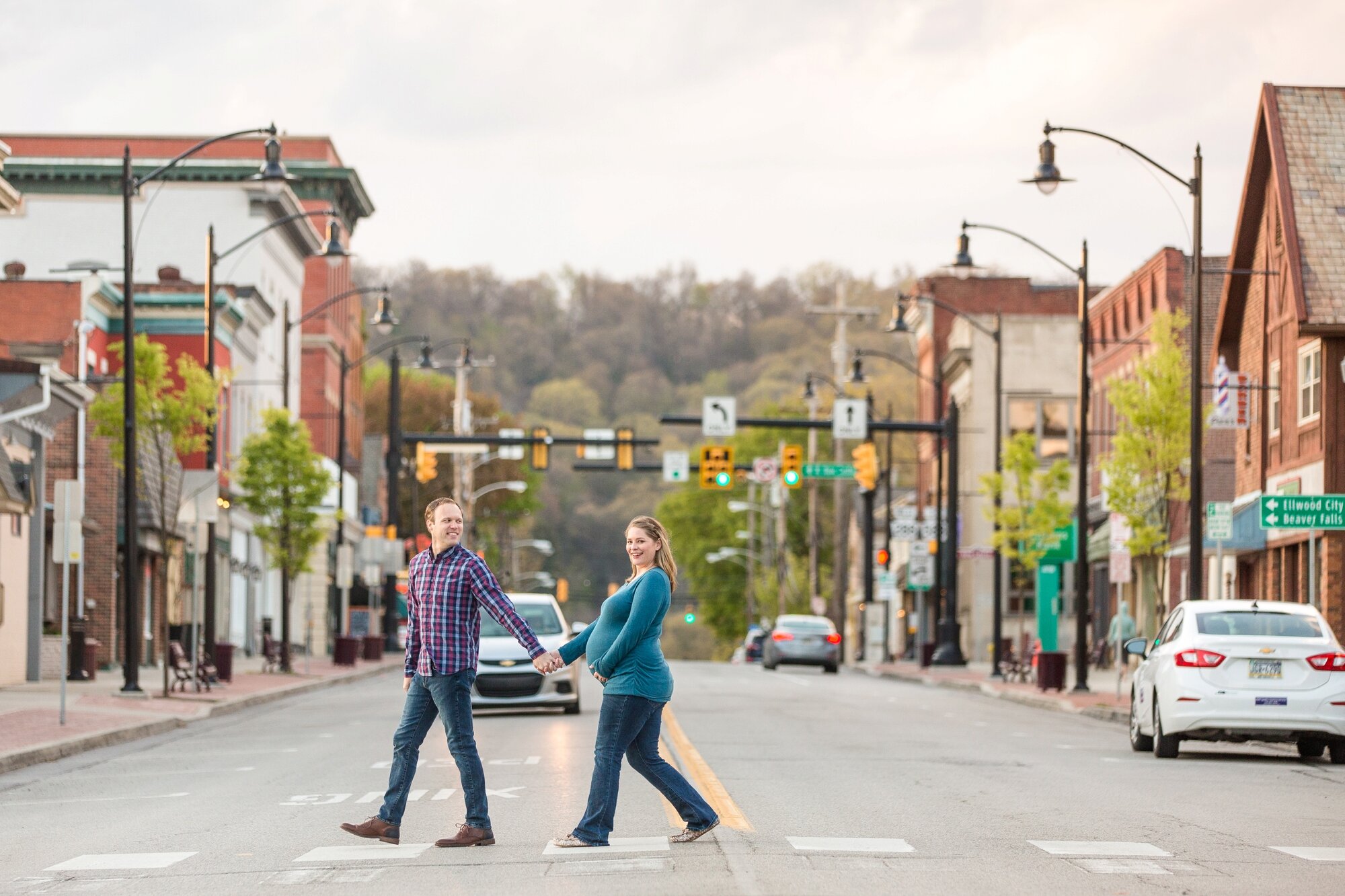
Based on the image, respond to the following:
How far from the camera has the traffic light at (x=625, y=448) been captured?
59250 millimetres

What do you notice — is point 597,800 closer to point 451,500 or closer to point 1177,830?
point 451,500

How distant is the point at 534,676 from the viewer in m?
27.5

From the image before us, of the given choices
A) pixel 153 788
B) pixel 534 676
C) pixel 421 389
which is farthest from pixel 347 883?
pixel 421 389

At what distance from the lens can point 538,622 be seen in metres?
29.2

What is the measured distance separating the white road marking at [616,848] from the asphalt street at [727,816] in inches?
1.6

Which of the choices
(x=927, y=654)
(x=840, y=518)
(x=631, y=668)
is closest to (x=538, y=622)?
(x=631, y=668)

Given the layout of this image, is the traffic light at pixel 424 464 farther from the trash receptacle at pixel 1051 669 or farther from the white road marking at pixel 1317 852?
the white road marking at pixel 1317 852

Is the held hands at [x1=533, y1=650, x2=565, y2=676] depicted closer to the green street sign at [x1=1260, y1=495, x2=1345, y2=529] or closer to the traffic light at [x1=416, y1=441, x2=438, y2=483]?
the green street sign at [x1=1260, y1=495, x2=1345, y2=529]

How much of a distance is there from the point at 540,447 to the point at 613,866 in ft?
167

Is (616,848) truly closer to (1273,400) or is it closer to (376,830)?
(376,830)

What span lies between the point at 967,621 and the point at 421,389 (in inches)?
1440

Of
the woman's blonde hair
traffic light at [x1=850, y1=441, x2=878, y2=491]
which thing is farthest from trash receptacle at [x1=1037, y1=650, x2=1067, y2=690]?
the woman's blonde hair

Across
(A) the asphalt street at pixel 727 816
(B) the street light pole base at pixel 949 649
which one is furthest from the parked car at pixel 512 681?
(B) the street light pole base at pixel 949 649

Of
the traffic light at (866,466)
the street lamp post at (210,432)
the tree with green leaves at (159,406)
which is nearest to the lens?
the tree with green leaves at (159,406)
